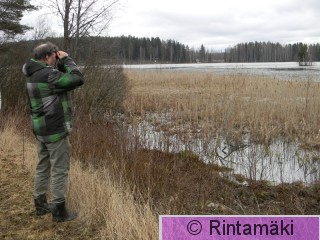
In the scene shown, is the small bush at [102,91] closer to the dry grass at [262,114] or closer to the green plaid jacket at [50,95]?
the dry grass at [262,114]

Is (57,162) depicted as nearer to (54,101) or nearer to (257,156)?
(54,101)

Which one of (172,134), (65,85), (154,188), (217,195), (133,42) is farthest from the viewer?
(133,42)

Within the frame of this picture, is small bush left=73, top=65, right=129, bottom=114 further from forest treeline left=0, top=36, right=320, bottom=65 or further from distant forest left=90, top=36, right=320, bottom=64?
distant forest left=90, top=36, right=320, bottom=64

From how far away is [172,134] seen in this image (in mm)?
11047

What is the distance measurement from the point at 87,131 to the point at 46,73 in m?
4.67

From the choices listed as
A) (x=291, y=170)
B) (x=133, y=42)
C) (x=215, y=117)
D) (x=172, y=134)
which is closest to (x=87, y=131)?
(x=172, y=134)

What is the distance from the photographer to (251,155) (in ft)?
28.7

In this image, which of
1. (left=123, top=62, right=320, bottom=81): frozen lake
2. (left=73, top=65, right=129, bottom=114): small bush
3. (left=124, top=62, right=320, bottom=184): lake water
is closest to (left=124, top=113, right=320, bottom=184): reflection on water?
(left=124, top=62, right=320, bottom=184): lake water

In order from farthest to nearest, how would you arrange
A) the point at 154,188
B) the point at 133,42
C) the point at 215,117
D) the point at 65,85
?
the point at 133,42
the point at 215,117
the point at 154,188
the point at 65,85

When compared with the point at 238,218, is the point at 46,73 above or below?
above

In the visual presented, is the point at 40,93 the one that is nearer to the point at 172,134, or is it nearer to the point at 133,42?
the point at 172,134

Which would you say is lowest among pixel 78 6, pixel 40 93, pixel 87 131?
pixel 87 131

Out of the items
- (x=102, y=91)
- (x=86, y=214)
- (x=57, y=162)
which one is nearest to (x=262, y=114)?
(x=102, y=91)

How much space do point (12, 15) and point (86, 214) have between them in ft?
63.2
